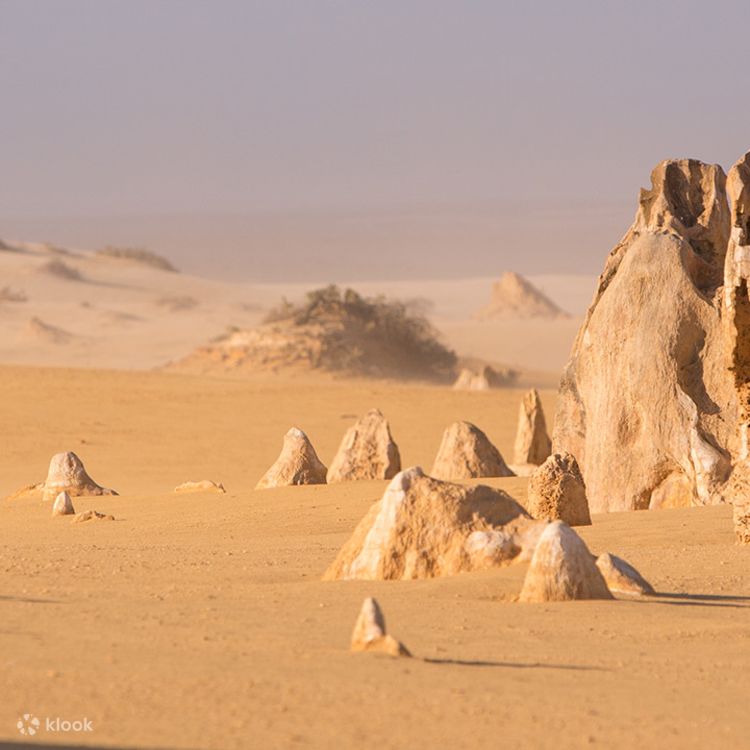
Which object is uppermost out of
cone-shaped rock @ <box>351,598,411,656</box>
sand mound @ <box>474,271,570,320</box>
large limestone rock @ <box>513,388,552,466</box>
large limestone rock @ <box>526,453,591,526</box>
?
sand mound @ <box>474,271,570,320</box>

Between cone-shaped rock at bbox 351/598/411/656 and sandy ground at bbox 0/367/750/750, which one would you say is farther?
cone-shaped rock at bbox 351/598/411/656

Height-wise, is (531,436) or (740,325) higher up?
(740,325)

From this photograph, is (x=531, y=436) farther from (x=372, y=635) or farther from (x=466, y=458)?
(x=372, y=635)

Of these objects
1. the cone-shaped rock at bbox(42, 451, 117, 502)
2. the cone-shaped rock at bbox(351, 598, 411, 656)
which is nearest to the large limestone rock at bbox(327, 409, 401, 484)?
the cone-shaped rock at bbox(42, 451, 117, 502)

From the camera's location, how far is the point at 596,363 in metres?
12.7

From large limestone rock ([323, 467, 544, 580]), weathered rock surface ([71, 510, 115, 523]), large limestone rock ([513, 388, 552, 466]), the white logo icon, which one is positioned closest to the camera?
the white logo icon

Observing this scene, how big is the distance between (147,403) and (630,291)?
14.7 m

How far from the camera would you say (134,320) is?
59.6 meters

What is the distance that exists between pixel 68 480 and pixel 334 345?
72.8 feet

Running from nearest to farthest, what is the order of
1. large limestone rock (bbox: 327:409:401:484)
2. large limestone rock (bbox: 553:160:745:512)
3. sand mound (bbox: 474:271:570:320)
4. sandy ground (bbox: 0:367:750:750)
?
sandy ground (bbox: 0:367:750:750), large limestone rock (bbox: 553:160:745:512), large limestone rock (bbox: 327:409:401:484), sand mound (bbox: 474:271:570:320)

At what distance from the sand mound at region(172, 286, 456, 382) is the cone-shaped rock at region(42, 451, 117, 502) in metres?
20.6

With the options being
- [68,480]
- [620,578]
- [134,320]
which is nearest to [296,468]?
[68,480]

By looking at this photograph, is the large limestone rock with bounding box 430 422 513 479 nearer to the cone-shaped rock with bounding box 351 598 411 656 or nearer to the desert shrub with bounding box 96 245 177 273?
the cone-shaped rock with bounding box 351 598 411 656

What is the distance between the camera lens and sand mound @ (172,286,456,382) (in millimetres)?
36031
